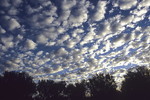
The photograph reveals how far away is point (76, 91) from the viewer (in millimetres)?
73750

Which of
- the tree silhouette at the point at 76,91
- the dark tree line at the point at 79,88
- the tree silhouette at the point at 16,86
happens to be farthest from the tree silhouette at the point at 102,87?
the tree silhouette at the point at 16,86

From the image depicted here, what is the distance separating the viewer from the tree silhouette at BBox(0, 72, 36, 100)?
164ft

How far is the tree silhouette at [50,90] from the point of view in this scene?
69438 mm

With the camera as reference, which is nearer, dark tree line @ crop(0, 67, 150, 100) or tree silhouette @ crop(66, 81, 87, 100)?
dark tree line @ crop(0, 67, 150, 100)

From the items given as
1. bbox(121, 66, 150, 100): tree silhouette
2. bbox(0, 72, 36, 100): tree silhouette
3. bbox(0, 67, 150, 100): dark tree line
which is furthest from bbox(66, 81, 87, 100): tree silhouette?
bbox(0, 72, 36, 100): tree silhouette

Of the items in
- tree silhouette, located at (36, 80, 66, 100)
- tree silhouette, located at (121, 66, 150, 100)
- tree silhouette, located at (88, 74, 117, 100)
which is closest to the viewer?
tree silhouette, located at (121, 66, 150, 100)

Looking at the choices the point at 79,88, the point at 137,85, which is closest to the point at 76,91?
the point at 79,88

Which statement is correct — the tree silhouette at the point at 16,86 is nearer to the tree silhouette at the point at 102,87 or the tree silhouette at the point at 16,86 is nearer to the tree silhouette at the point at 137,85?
the tree silhouette at the point at 102,87

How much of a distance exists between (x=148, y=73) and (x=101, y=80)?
22.7 m

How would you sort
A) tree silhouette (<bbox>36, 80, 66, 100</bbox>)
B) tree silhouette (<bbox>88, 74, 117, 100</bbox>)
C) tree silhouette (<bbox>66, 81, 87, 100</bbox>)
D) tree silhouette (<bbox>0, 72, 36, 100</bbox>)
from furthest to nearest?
tree silhouette (<bbox>66, 81, 87, 100</bbox>)
tree silhouette (<bbox>36, 80, 66, 100</bbox>)
tree silhouette (<bbox>88, 74, 117, 100</bbox>)
tree silhouette (<bbox>0, 72, 36, 100</bbox>)

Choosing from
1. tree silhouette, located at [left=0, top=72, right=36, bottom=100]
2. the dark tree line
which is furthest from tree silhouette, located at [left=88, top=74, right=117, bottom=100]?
tree silhouette, located at [left=0, top=72, right=36, bottom=100]

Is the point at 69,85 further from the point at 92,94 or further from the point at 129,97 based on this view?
the point at 129,97

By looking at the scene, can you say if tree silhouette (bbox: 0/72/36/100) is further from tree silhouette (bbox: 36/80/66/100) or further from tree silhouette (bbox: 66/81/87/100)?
→ tree silhouette (bbox: 66/81/87/100)

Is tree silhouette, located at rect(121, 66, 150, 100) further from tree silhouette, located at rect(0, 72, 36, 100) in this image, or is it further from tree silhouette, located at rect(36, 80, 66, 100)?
tree silhouette, located at rect(0, 72, 36, 100)
